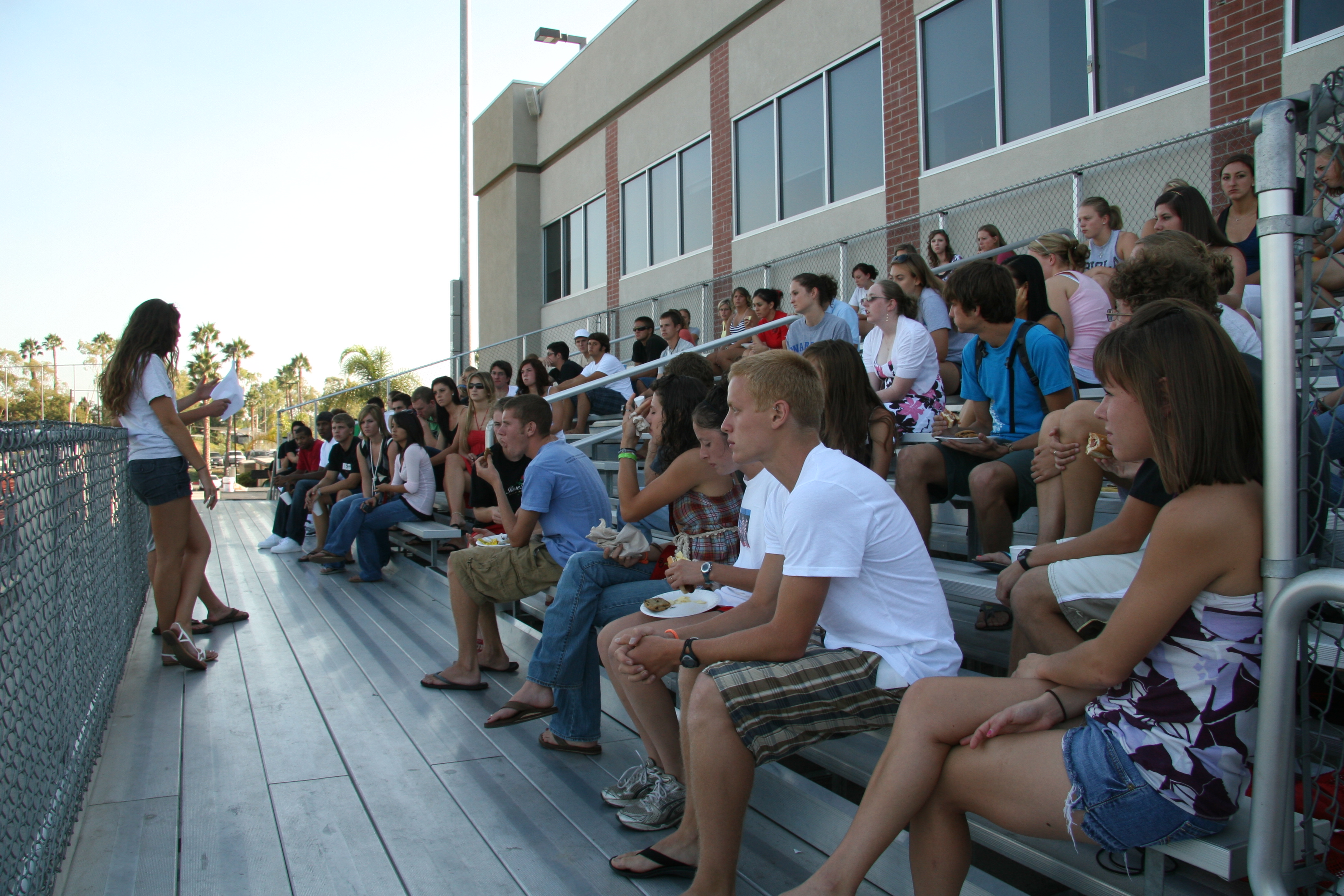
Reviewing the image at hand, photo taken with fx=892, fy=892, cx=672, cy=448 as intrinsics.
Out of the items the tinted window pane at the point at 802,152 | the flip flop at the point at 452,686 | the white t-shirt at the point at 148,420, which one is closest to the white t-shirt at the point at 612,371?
the tinted window pane at the point at 802,152

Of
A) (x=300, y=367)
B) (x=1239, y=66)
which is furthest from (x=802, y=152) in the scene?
(x=300, y=367)

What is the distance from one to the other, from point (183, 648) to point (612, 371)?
5630 mm

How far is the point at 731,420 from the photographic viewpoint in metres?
2.46

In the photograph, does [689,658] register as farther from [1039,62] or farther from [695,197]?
[695,197]

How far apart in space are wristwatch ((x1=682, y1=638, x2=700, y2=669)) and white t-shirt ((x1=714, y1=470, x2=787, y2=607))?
1.24ft

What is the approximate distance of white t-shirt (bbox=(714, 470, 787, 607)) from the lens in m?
2.78

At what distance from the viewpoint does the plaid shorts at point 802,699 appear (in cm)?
214

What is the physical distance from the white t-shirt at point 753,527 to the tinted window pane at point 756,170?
30.1ft

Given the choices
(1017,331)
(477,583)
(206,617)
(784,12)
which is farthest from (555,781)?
(784,12)

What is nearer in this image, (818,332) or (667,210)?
(818,332)

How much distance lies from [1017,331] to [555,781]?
260cm

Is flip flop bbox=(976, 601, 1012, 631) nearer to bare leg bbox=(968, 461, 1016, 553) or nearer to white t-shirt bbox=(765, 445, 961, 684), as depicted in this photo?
bare leg bbox=(968, 461, 1016, 553)

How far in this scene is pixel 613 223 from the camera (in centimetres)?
1541

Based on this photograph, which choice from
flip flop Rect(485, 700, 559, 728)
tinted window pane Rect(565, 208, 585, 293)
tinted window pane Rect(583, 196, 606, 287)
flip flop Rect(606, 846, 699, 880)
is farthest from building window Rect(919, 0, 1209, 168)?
tinted window pane Rect(565, 208, 585, 293)
